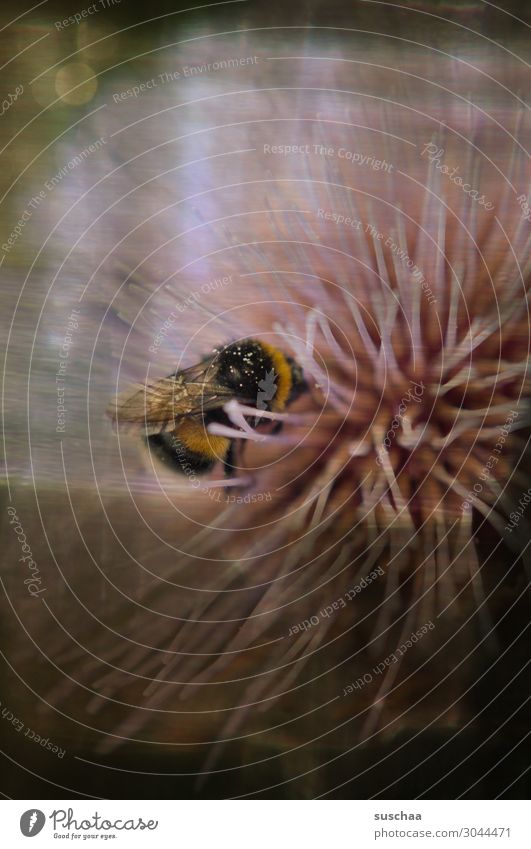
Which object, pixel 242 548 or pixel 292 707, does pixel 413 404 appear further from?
pixel 292 707
